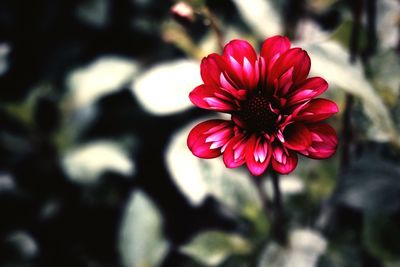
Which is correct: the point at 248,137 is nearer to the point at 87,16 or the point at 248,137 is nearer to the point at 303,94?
the point at 303,94

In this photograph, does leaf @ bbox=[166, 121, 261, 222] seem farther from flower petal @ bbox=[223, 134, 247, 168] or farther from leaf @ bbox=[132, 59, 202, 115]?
flower petal @ bbox=[223, 134, 247, 168]

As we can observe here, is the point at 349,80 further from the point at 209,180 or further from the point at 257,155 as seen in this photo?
the point at 209,180

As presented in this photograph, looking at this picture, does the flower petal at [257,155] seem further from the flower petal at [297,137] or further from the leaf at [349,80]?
the leaf at [349,80]

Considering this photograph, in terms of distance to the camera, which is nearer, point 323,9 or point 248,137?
point 248,137

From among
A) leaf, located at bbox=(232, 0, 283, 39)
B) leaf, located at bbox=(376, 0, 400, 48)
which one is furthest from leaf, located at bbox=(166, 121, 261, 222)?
leaf, located at bbox=(376, 0, 400, 48)

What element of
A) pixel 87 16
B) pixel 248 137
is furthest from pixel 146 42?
pixel 248 137
